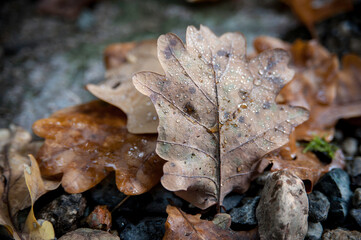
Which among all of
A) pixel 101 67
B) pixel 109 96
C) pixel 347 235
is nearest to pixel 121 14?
pixel 101 67

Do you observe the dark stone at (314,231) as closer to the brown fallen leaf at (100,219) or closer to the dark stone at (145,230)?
the dark stone at (145,230)

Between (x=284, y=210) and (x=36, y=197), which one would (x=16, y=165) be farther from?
(x=284, y=210)

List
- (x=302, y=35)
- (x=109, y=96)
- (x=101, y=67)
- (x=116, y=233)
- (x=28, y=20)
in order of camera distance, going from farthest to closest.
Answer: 1. (x=28, y=20)
2. (x=302, y=35)
3. (x=101, y=67)
4. (x=109, y=96)
5. (x=116, y=233)

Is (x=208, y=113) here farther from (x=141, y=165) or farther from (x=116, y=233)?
(x=116, y=233)

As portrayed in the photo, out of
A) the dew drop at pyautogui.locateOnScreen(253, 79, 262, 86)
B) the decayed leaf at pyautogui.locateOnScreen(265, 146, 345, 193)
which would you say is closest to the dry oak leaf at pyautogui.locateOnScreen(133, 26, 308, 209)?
the dew drop at pyautogui.locateOnScreen(253, 79, 262, 86)

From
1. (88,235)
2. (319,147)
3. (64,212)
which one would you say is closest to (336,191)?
(319,147)

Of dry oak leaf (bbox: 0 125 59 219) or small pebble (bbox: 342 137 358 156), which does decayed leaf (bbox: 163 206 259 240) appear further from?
small pebble (bbox: 342 137 358 156)

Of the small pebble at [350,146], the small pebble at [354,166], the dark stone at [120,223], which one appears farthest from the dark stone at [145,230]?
the small pebble at [350,146]
